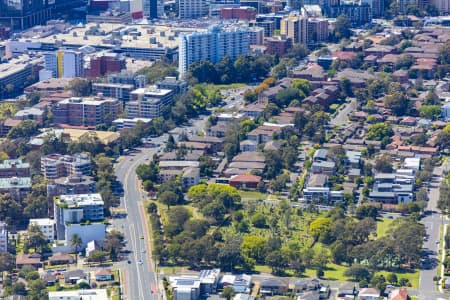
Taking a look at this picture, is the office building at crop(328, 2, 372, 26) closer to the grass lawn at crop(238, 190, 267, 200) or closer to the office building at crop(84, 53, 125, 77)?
the office building at crop(84, 53, 125, 77)

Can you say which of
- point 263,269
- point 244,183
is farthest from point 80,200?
point 244,183

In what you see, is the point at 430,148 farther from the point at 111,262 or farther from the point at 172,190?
the point at 111,262

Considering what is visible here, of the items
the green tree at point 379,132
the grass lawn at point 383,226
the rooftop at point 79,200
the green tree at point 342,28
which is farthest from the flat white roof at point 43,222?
the green tree at point 342,28

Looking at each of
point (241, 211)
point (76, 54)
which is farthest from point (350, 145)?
point (76, 54)

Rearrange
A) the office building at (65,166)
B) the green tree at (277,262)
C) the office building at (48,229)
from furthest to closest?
the office building at (65,166) < the office building at (48,229) < the green tree at (277,262)

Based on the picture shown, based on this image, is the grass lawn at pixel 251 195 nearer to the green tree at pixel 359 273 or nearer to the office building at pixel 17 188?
the office building at pixel 17 188

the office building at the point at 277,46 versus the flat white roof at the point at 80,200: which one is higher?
the office building at the point at 277,46

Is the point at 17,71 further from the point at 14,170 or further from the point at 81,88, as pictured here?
the point at 14,170

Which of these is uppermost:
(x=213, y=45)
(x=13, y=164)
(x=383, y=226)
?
(x=213, y=45)
